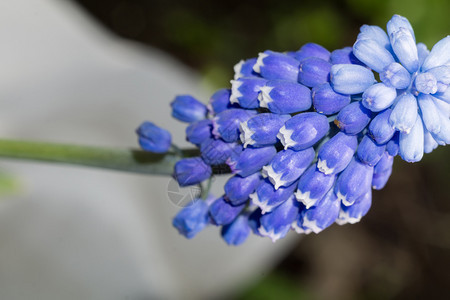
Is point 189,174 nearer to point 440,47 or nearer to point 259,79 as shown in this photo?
point 259,79

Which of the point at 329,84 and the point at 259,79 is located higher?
the point at 329,84

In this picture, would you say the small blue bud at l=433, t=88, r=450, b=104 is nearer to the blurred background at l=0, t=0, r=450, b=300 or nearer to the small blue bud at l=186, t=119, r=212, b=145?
the small blue bud at l=186, t=119, r=212, b=145

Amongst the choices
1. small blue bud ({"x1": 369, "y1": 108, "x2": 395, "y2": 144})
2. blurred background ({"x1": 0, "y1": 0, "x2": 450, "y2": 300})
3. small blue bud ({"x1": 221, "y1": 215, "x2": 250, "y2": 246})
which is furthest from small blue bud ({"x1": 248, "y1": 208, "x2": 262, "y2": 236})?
blurred background ({"x1": 0, "y1": 0, "x2": 450, "y2": 300})

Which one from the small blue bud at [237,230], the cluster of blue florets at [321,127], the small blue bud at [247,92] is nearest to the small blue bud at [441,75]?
the cluster of blue florets at [321,127]

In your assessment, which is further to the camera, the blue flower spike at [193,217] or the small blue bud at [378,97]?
the blue flower spike at [193,217]

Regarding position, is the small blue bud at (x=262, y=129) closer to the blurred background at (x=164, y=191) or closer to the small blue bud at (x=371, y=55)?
the small blue bud at (x=371, y=55)

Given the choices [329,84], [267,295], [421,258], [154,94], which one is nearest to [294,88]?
[329,84]
